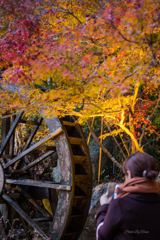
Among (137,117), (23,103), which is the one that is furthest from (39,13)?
(137,117)

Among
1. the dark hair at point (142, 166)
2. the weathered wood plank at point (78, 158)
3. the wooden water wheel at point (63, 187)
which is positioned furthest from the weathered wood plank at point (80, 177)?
the dark hair at point (142, 166)

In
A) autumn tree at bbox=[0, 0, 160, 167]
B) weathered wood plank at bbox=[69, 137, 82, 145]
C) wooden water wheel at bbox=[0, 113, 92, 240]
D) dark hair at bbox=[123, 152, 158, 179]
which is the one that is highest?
autumn tree at bbox=[0, 0, 160, 167]

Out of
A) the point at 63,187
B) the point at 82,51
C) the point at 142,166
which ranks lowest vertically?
the point at 63,187

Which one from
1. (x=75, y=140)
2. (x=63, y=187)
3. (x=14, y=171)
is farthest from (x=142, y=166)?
(x=14, y=171)

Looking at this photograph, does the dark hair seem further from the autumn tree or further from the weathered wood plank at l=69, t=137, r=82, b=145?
the weathered wood plank at l=69, t=137, r=82, b=145

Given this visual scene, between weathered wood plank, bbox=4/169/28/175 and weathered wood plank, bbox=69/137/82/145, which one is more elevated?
weathered wood plank, bbox=69/137/82/145

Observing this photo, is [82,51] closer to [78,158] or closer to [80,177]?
[78,158]

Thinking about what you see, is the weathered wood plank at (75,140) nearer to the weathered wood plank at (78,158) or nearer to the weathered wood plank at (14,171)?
the weathered wood plank at (78,158)

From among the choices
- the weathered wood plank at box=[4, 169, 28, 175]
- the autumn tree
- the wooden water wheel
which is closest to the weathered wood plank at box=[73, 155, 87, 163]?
the wooden water wheel

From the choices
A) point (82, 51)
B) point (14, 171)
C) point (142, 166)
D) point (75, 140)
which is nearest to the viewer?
point (142, 166)

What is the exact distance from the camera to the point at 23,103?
3.96m

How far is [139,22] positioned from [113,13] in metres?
0.55

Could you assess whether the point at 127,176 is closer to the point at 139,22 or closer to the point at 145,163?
the point at 145,163

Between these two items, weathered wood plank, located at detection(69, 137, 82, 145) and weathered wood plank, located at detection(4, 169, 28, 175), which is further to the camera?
weathered wood plank, located at detection(4, 169, 28, 175)
